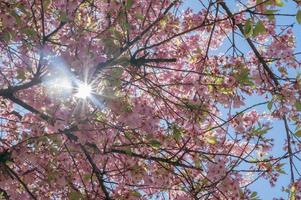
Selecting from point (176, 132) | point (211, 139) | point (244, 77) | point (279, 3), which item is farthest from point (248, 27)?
point (211, 139)

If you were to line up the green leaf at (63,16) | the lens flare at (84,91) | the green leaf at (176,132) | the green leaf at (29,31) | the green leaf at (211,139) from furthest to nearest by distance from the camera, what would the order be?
the green leaf at (211,139) < the green leaf at (176,132) < the lens flare at (84,91) < the green leaf at (29,31) < the green leaf at (63,16)

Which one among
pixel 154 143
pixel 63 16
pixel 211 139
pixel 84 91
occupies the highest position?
pixel 63 16

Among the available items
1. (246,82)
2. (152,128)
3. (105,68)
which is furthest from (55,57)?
(246,82)

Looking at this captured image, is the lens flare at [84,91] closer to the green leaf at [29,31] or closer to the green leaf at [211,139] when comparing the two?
the green leaf at [29,31]

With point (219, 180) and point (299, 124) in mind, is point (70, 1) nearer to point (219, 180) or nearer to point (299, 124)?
point (219, 180)

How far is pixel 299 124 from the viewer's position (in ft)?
20.1

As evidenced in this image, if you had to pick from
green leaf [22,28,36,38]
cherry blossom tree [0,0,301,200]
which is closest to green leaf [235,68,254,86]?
cherry blossom tree [0,0,301,200]

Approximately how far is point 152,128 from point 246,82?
1.26 m

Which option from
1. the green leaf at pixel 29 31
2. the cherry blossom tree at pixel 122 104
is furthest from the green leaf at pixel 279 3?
the green leaf at pixel 29 31

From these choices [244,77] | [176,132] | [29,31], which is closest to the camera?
[29,31]

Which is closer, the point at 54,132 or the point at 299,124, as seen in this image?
the point at 54,132

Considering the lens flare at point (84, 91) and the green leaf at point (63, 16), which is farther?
the lens flare at point (84, 91)

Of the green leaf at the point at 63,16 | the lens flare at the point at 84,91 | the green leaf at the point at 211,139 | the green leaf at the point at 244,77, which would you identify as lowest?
the green leaf at the point at 211,139

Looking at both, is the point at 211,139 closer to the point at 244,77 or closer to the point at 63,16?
the point at 244,77
